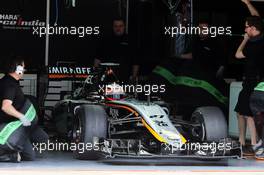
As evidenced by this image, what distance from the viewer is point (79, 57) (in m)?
15.5

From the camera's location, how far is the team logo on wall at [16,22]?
598 inches

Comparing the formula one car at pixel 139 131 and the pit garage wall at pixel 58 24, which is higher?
the pit garage wall at pixel 58 24

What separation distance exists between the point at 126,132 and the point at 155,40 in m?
3.37

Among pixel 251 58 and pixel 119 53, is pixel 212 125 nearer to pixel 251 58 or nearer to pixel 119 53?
pixel 251 58

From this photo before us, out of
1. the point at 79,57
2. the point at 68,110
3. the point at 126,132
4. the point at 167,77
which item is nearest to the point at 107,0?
the point at 79,57

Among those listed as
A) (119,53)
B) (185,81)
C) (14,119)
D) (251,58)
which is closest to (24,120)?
(14,119)

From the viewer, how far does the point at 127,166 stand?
11539mm

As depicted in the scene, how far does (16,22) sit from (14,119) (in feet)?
12.9

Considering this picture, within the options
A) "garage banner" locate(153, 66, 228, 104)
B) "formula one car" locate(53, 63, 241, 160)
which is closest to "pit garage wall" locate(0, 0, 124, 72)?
"garage banner" locate(153, 66, 228, 104)

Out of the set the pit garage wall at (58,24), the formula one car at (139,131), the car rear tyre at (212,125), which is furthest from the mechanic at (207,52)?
the pit garage wall at (58,24)

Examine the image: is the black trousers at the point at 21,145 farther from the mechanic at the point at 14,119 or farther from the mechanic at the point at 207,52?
the mechanic at the point at 207,52

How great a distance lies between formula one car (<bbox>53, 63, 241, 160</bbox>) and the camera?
11.3 metres

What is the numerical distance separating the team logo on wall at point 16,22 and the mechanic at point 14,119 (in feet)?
11.4

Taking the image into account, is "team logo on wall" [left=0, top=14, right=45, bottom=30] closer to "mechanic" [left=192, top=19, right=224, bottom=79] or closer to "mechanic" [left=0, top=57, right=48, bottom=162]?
"mechanic" [left=192, top=19, right=224, bottom=79]
